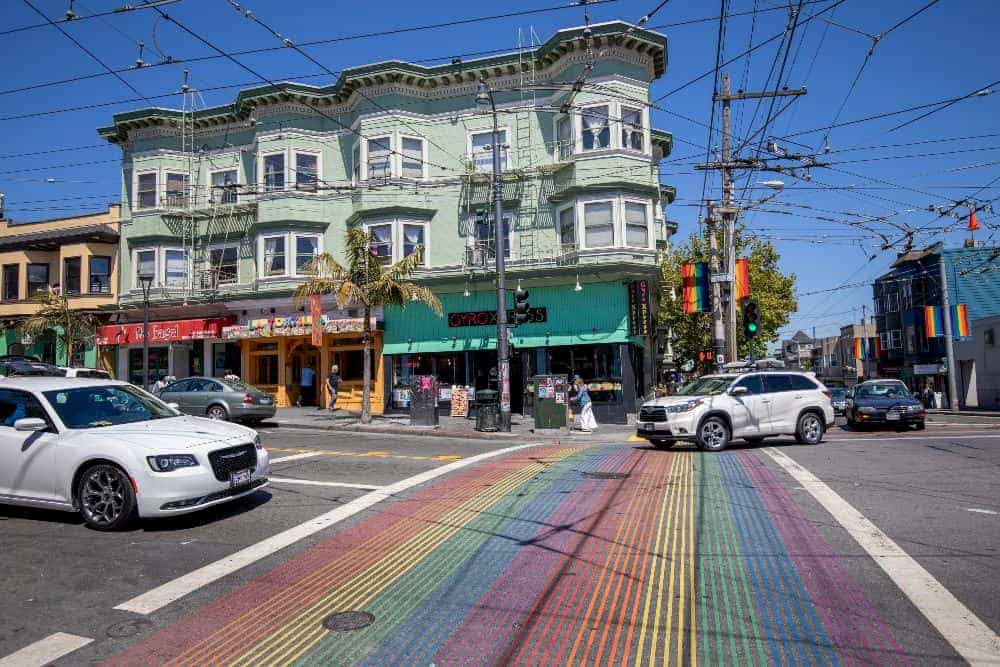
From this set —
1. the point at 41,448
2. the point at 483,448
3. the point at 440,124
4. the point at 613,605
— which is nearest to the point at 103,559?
the point at 41,448

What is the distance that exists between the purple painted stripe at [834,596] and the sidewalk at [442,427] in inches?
412

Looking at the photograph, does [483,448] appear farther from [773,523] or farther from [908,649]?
[908,649]

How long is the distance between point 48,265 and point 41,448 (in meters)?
28.9

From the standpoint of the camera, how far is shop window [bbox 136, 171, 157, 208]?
92.7 ft

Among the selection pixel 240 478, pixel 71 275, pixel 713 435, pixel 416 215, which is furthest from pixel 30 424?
pixel 71 275

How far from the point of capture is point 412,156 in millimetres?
25109

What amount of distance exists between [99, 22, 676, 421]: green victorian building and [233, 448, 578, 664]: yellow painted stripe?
1505 centimetres

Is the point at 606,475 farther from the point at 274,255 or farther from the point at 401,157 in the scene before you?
the point at 274,255

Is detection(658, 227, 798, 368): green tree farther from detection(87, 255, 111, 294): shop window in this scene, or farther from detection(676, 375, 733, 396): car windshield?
detection(87, 255, 111, 294): shop window

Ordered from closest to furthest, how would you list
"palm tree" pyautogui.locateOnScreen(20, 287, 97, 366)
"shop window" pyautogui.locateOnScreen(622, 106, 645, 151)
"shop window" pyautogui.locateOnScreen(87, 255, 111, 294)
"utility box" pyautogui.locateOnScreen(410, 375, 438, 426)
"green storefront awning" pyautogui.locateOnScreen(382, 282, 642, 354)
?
"utility box" pyautogui.locateOnScreen(410, 375, 438, 426) → "green storefront awning" pyautogui.locateOnScreen(382, 282, 642, 354) → "shop window" pyautogui.locateOnScreen(622, 106, 645, 151) → "palm tree" pyautogui.locateOnScreen(20, 287, 97, 366) → "shop window" pyautogui.locateOnScreen(87, 255, 111, 294)

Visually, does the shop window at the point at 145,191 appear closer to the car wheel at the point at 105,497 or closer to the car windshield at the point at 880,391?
the car wheel at the point at 105,497

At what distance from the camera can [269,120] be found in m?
26.2

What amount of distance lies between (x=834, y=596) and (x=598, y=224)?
18716mm

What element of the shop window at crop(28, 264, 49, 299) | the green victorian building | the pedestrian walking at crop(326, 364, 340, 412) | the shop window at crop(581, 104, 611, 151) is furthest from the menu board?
the shop window at crop(28, 264, 49, 299)
